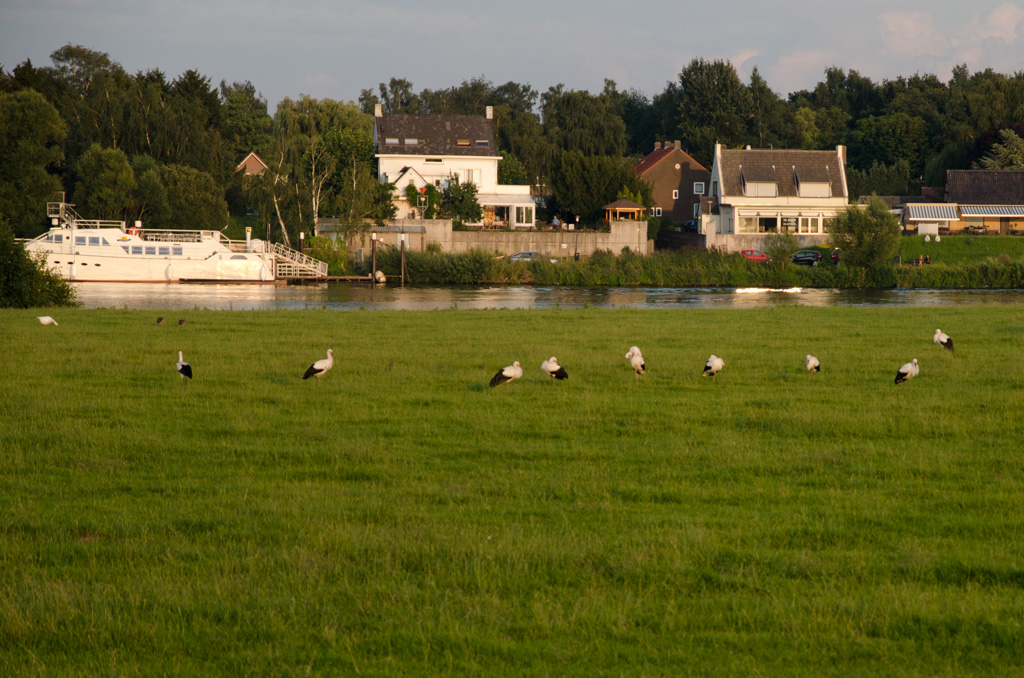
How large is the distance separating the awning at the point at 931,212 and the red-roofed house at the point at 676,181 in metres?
19.3

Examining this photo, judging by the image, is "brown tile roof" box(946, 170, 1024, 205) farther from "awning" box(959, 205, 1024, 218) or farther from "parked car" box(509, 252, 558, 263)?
"parked car" box(509, 252, 558, 263)

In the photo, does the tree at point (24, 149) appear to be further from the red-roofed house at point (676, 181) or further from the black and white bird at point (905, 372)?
the black and white bird at point (905, 372)

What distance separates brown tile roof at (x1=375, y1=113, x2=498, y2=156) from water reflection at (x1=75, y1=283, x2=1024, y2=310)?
22611mm

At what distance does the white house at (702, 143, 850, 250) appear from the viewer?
79250 millimetres

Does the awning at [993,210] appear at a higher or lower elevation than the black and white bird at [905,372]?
higher

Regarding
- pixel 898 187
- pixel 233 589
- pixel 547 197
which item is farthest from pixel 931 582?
pixel 898 187

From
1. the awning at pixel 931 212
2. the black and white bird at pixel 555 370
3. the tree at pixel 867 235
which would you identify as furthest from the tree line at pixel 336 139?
the black and white bird at pixel 555 370

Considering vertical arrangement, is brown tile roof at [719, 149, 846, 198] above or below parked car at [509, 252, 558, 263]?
above

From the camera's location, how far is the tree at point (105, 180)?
213 ft

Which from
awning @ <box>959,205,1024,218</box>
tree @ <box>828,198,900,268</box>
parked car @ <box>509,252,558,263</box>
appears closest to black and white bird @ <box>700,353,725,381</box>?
tree @ <box>828,198,900,268</box>

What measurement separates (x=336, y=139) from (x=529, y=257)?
17.4m

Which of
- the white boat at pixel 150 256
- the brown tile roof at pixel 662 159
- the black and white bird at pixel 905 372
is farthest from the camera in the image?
the brown tile roof at pixel 662 159

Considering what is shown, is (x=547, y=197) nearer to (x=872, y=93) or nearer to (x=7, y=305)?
(x=7, y=305)

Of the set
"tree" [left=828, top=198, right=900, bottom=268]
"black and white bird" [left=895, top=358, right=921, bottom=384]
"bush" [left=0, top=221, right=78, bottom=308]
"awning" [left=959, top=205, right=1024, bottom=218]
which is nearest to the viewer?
"black and white bird" [left=895, top=358, right=921, bottom=384]
